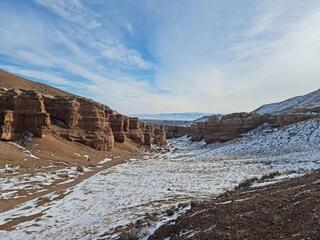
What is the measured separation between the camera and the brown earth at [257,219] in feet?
31.8

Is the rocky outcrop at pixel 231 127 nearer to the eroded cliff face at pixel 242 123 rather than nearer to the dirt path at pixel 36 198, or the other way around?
the eroded cliff face at pixel 242 123

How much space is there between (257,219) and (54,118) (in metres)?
48.1

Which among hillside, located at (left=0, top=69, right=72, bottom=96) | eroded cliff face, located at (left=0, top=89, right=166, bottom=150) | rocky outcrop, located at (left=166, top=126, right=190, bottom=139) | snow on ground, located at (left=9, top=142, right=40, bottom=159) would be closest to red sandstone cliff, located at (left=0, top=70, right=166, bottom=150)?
eroded cliff face, located at (left=0, top=89, right=166, bottom=150)

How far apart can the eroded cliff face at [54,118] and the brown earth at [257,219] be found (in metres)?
38.3

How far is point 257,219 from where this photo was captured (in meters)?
11.1

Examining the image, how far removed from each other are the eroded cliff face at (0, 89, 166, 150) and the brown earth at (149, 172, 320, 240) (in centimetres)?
3834

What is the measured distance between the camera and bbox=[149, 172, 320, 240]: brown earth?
9.70 metres

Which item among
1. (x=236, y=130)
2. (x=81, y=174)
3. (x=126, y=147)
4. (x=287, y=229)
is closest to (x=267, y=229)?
(x=287, y=229)

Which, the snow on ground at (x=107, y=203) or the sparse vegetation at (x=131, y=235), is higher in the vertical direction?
the sparse vegetation at (x=131, y=235)

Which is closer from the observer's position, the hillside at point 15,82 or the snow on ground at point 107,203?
the snow on ground at point 107,203

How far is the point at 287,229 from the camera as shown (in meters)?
9.71

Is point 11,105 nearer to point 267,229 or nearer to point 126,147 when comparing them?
point 126,147

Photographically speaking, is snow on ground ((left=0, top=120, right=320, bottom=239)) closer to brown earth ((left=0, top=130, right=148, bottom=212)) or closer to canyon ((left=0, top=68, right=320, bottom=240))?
canyon ((left=0, top=68, right=320, bottom=240))

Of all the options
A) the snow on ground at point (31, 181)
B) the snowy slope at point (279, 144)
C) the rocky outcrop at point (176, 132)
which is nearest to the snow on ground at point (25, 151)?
the snow on ground at point (31, 181)
